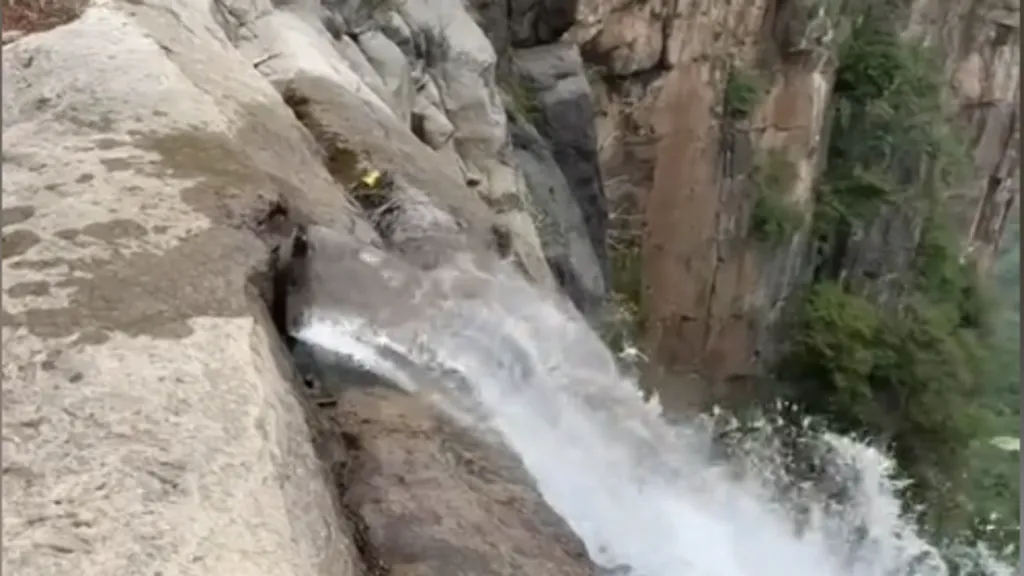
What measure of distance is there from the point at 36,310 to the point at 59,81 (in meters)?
1.00

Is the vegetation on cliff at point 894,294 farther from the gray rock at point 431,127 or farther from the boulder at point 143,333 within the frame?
the boulder at point 143,333

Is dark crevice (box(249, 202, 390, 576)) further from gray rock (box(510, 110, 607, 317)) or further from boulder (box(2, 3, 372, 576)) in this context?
gray rock (box(510, 110, 607, 317))

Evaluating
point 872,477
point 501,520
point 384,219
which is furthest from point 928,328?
point 501,520

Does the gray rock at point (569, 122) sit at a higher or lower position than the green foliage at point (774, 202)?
higher

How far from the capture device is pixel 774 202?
355 inches

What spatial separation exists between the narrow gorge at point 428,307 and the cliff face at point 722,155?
0.03 metres

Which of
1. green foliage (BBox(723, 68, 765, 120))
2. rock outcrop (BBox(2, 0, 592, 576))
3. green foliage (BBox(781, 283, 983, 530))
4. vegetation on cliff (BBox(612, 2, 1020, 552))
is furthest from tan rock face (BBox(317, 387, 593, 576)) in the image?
green foliage (BBox(781, 283, 983, 530))

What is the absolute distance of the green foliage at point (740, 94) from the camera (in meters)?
8.77

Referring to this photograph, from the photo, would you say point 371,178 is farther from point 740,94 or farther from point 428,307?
point 740,94

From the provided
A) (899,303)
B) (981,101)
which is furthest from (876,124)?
(981,101)

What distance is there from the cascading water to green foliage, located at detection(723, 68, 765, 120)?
4.83 m

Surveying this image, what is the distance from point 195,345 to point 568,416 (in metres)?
1.65

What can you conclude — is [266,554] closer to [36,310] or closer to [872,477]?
[36,310]

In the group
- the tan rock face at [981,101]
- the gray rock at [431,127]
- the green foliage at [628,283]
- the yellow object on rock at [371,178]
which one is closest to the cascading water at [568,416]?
the yellow object on rock at [371,178]
